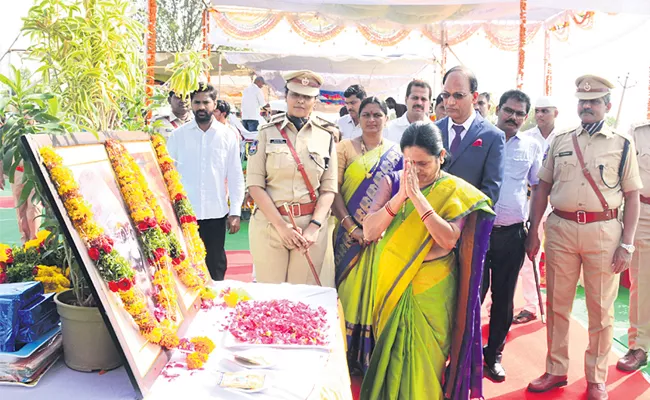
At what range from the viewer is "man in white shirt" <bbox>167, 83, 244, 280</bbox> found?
154 inches

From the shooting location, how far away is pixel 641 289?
372 cm

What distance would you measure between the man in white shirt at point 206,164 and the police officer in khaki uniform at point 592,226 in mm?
2324

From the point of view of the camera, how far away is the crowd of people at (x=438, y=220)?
2508 mm

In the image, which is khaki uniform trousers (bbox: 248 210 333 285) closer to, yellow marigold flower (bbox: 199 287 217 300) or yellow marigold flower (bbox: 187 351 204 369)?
yellow marigold flower (bbox: 199 287 217 300)

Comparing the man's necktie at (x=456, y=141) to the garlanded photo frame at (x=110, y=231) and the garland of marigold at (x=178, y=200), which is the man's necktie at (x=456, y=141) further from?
the garlanded photo frame at (x=110, y=231)

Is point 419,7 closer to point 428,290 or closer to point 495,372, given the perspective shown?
point 495,372

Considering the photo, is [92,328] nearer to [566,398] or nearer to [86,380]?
[86,380]

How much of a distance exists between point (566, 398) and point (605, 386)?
0.32 metres

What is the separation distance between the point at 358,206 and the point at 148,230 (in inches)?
73.0

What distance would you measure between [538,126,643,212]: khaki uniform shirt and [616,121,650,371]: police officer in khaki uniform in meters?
0.95

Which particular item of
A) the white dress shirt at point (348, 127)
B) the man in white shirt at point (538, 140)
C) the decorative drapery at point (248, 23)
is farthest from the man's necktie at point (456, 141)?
the decorative drapery at point (248, 23)

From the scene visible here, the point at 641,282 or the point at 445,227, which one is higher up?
the point at 445,227

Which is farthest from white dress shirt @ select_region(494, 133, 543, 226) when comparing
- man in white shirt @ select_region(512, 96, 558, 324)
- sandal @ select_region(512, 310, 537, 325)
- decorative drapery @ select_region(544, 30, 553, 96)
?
decorative drapery @ select_region(544, 30, 553, 96)

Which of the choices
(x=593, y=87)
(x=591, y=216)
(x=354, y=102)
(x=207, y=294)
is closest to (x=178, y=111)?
(x=354, y=102)
